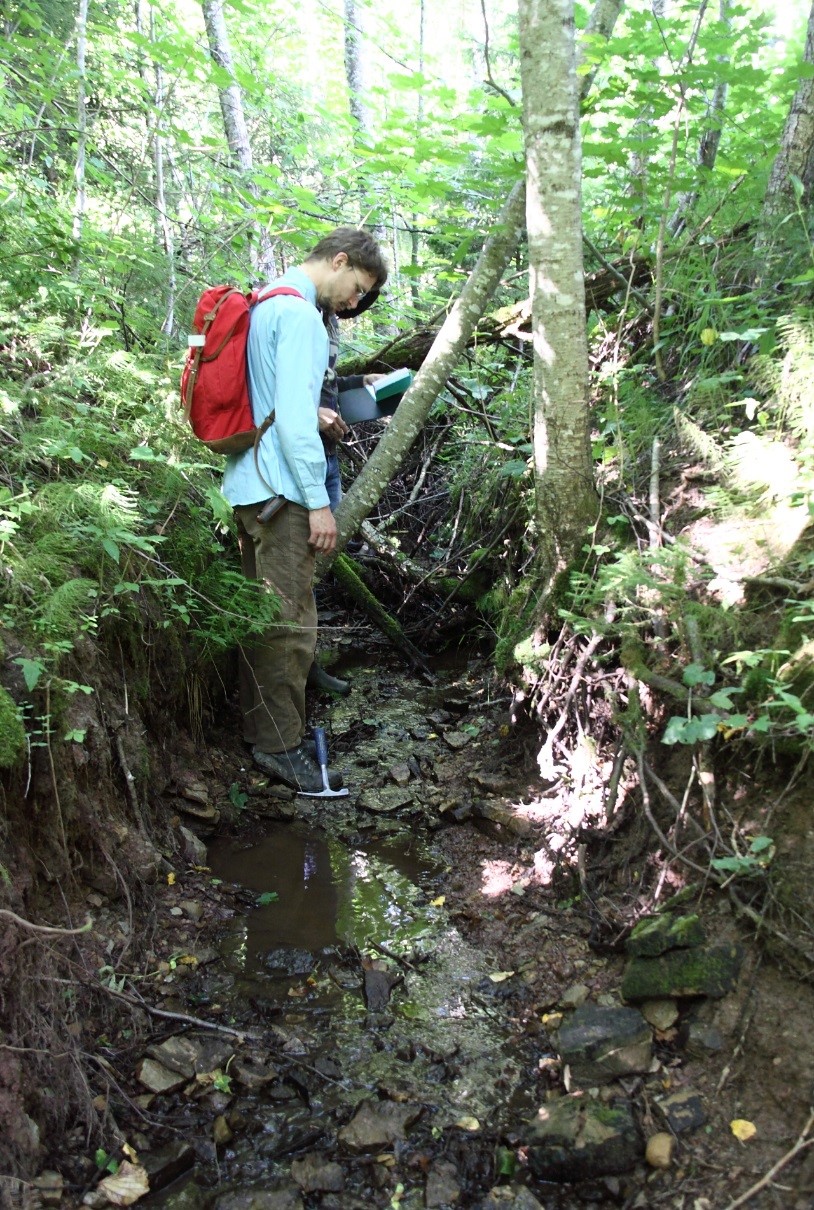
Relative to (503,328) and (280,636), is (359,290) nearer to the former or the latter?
(503,328)

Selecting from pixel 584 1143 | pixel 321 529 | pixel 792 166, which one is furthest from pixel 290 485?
pixel 792 166

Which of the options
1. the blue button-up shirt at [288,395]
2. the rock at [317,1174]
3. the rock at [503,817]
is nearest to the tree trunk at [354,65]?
the blue button-up shirt at [288,395]

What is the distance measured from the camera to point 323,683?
554 centimetres

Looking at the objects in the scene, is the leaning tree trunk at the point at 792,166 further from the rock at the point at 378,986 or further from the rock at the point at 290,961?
the rock at the point at 290,961

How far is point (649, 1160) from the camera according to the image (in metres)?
2.16

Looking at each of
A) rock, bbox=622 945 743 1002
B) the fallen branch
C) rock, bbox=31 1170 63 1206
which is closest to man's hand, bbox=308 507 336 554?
the fallen branch

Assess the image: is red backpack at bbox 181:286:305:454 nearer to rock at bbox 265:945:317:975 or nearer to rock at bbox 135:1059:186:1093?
rock at bbox 265:945:317:975

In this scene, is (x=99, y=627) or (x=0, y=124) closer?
(x=99, y=627)

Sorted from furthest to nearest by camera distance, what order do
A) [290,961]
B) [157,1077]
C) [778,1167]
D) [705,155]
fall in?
[705,155]
[290,961]
[157,1077]
[778,1167]

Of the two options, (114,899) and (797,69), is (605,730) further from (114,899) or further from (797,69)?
(797,69)

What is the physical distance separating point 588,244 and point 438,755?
10.4ft

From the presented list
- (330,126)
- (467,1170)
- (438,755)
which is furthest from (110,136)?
(467,1170)

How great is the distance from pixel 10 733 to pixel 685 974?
2.34 meters

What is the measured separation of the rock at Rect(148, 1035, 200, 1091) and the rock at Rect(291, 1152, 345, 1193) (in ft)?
1.58
